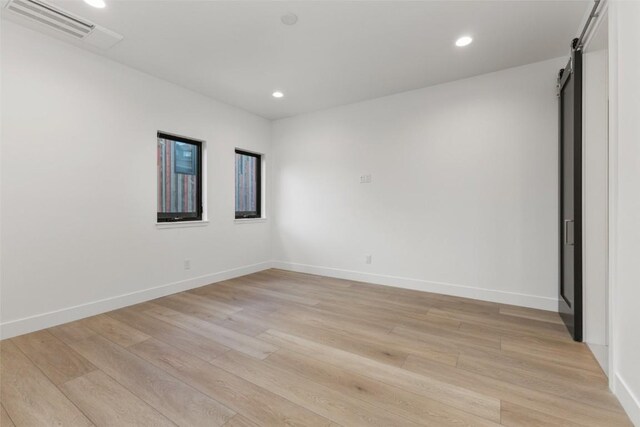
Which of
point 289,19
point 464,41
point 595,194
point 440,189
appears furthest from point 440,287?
point 289,19

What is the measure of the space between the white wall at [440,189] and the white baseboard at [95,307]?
1.63m

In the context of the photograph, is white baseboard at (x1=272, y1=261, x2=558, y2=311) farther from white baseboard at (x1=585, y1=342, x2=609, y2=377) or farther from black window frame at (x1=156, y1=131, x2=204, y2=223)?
black window frame at (x1=156, y1=131, x2=204, y2=223)

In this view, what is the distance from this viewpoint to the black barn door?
2.25 meters

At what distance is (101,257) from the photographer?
296cm

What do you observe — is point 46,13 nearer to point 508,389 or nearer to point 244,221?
point 244,221

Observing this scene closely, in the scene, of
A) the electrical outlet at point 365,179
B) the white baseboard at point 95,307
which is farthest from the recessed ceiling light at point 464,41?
the white baseboard at point 95,307

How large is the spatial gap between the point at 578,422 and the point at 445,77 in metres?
3.35

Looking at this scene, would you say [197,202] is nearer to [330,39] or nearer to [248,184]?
[248,184]

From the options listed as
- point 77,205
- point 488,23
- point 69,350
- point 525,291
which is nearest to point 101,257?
point 77,205
